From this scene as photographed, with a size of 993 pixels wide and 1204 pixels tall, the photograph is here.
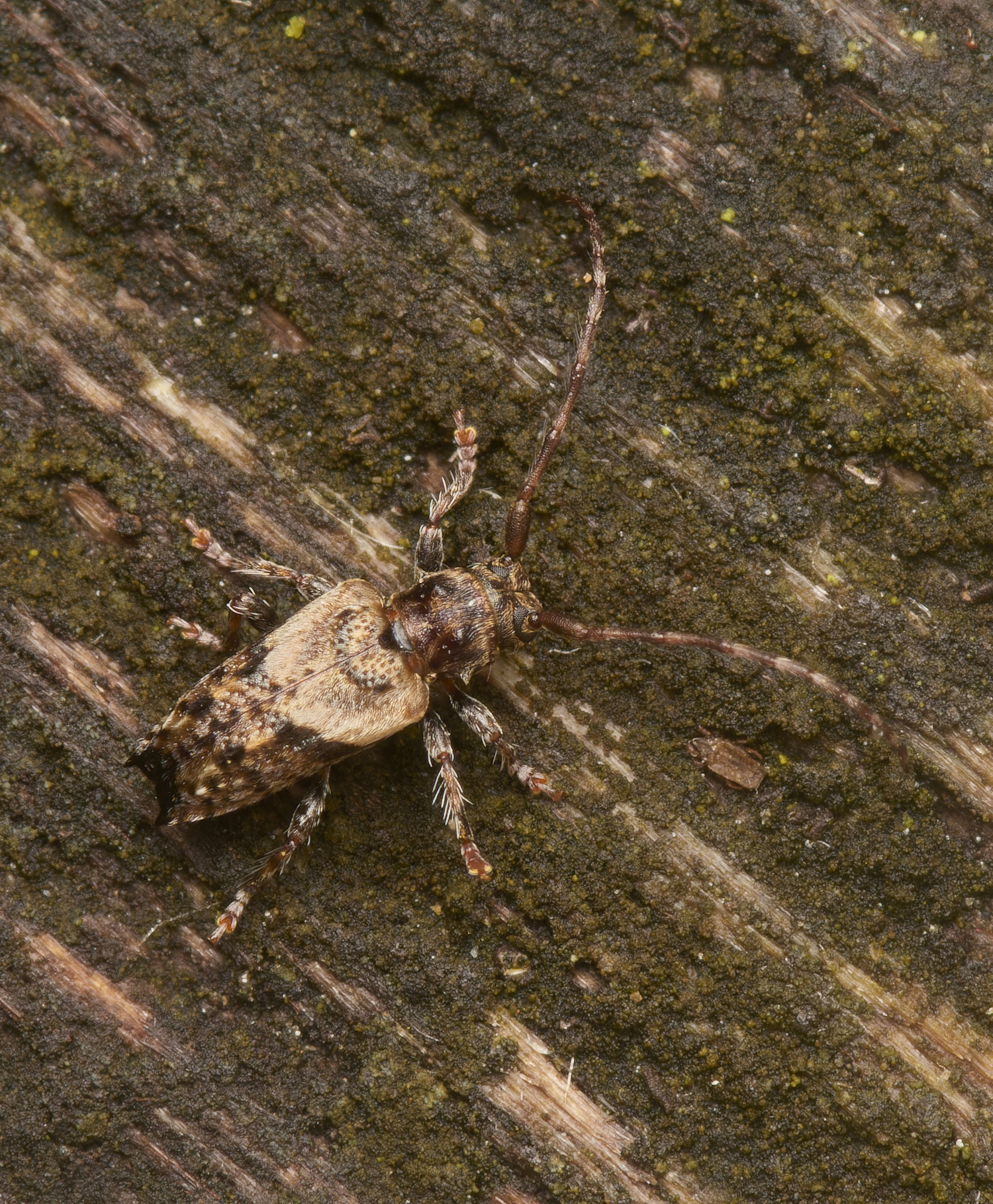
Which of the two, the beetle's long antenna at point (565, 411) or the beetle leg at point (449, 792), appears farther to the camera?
the beetle leg at point (449, 792)

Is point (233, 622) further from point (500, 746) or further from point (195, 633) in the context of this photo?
point (500, 746)

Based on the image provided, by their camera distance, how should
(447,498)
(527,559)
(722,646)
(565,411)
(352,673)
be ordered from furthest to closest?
(527,559), (447,498), (352,673), (565,411), (722,646)

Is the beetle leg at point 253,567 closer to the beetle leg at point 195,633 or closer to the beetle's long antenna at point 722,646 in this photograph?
the beetle leg at point 195,633

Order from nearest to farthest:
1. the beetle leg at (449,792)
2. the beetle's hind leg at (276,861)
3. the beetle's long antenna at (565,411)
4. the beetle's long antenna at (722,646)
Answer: the beetle's long antenna at (722,646) < the beetle's long antenna at (565,411) < the beetle leg at (449,792) < the beetle's hind leg at (276,861)

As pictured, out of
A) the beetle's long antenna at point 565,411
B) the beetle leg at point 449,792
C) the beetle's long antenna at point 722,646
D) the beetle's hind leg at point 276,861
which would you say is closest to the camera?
the beetle's long antenna at point 722,646

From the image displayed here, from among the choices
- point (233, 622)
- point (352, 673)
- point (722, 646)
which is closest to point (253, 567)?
point (233, 622)

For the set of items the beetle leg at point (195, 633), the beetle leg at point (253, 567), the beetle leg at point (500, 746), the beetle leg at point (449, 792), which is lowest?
the beetle leg at point (195, 633)

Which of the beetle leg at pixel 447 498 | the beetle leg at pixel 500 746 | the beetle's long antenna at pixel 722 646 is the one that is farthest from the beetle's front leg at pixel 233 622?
the beetle's long antenna at pixel 722 646

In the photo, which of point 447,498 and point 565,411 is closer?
point 565,411
